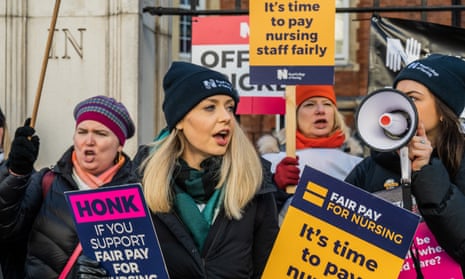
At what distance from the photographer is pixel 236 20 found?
5457 millimetres

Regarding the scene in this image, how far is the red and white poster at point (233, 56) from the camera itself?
5.26 metres

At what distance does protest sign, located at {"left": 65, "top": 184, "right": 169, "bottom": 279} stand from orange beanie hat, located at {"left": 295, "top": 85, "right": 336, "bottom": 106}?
2.18 m

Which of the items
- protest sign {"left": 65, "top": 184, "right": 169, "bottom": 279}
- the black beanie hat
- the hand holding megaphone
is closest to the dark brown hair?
the black beanie hat

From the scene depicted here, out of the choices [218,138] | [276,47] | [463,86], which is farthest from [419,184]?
[276,47]

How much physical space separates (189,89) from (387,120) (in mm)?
766

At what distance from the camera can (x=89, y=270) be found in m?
2.72

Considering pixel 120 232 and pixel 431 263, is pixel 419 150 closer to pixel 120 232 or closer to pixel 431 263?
pixel 431 263

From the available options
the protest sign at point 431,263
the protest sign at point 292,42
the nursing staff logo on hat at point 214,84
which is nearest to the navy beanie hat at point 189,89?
the nursing staff logo on hat at point 214,84

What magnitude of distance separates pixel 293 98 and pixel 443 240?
Result: 1788 mm

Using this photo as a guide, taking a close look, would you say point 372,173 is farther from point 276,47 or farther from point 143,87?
point 143,87

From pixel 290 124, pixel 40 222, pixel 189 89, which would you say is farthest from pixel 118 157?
pixel 290 124

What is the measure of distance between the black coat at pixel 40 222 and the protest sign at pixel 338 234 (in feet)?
2.61

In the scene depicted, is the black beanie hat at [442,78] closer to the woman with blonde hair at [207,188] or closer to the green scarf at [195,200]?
the woman with blonde hair at [207,188]

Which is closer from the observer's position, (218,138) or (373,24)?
(218,138)
